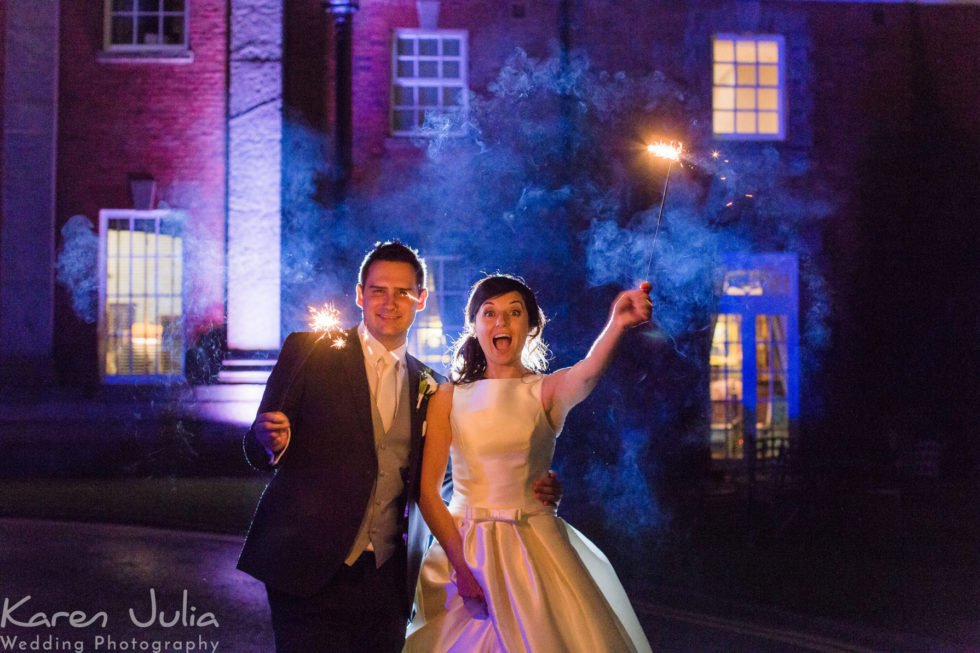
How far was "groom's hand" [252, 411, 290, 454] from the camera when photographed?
311cm

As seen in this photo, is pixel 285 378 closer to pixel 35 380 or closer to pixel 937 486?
pixel 35 380

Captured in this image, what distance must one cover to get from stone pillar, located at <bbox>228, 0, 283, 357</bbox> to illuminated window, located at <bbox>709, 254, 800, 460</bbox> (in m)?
5.62

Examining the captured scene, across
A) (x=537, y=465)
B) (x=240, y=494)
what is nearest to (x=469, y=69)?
(x=240, y=494)

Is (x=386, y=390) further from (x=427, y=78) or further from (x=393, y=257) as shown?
(x=427, y=78)

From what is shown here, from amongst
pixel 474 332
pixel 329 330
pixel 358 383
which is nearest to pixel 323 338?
pixel 329 330

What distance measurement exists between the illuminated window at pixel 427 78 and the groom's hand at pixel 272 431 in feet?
32.0

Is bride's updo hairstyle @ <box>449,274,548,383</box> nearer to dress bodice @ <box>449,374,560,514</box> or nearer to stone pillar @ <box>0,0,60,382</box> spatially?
dress bodice @ <box>449,374,560,514</box>

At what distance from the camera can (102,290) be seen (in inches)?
489

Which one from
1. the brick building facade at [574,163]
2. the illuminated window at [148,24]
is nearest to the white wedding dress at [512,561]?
the brick building facade at [574,163]

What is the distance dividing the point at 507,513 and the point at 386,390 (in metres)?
0.60

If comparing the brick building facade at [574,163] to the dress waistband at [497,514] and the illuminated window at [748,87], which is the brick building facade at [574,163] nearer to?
the illuminated window at [748,87]

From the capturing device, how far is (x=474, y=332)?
151 inches

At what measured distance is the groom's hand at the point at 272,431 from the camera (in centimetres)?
311

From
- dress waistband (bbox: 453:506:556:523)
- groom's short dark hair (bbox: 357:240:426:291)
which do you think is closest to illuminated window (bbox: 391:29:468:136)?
groom's short dark hair (bbox: 357:240:426:291)
